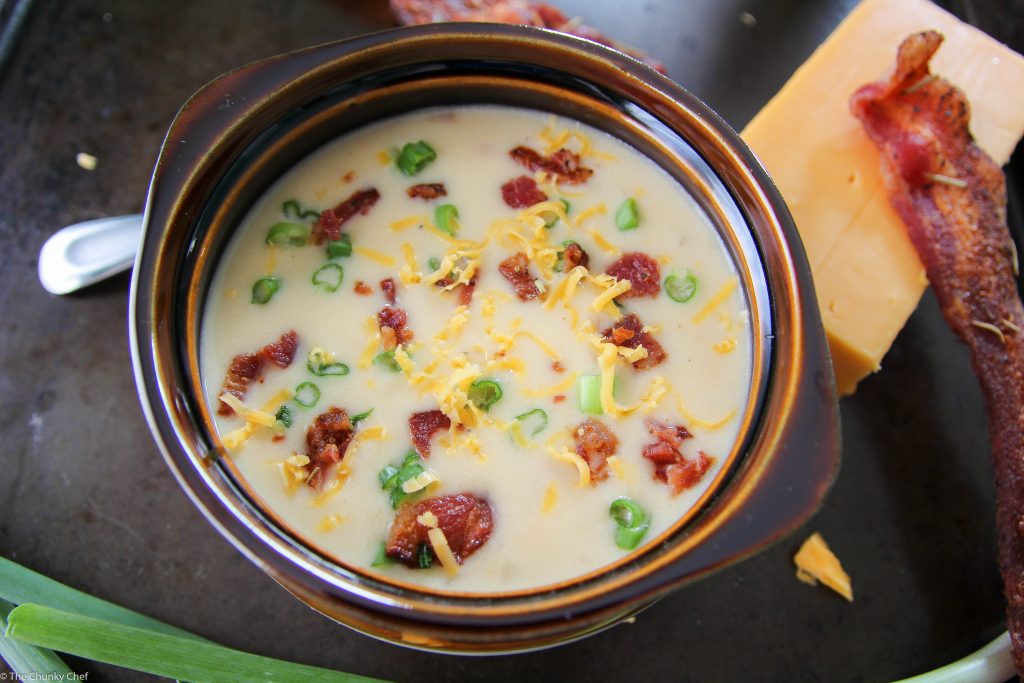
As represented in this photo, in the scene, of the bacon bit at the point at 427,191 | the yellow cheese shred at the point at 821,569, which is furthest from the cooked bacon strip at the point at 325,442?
the yellow cheese shred at the point at 821,569

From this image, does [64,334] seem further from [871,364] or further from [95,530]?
[871,364]

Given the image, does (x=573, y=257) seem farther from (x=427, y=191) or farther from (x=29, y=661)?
(x=29, y=661)

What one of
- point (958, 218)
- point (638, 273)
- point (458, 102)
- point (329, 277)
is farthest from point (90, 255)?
point (958, 218)

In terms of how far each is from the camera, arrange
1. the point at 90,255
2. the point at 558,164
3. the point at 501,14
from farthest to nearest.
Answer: the point at 501,14
the point at 90,255
the point at 558,164

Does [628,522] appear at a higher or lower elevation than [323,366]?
higher

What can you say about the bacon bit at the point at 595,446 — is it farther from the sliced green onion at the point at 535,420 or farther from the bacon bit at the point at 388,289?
the bacon bit at the point at 388,289

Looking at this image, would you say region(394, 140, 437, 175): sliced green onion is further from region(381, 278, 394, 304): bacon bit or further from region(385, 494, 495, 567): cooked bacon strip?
region(385, 494, 495, 567): cooked bacon strip
